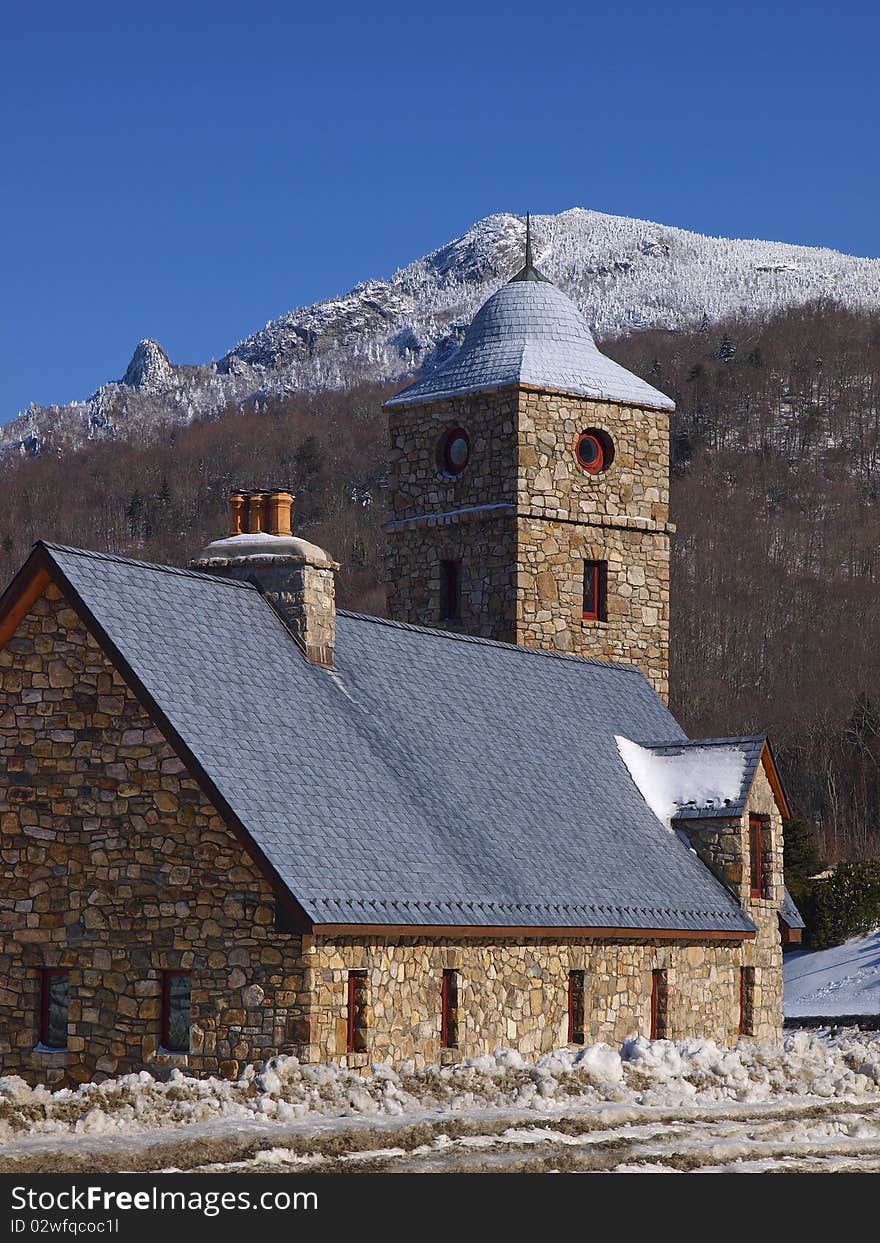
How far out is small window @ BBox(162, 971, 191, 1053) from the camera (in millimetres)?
22031

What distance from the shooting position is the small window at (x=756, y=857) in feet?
98.3

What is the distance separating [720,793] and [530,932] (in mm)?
5960

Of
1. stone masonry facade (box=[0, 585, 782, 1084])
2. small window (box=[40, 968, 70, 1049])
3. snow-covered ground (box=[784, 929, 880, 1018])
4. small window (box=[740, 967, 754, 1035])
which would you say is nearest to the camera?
stone masonry facade (box=[0, 585, 782, 1084])

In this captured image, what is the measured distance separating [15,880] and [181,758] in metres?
2.44

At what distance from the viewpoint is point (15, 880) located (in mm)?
23031

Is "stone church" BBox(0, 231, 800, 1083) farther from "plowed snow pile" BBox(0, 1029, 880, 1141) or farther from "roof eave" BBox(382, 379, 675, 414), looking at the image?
"roof eave" BBox(382, 379, 675, 414)

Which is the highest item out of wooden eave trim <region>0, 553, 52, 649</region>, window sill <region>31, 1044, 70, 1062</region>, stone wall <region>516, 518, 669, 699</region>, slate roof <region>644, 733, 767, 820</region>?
stone wall <region>516, 518, 669, 699</region>

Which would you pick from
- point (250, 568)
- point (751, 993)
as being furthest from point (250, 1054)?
point (751, 993)

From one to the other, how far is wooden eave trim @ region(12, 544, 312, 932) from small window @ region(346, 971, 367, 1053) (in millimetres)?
1388

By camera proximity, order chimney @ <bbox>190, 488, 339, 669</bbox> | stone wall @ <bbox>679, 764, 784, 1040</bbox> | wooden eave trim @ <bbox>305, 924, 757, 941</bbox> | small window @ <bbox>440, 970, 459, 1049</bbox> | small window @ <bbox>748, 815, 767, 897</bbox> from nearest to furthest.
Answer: wooden eave trim @ <bbox>305, 924, 757, 941</bbox> → small window @ <bbox>440, 970, 459, 1049</bbox> → chimney @ <bbox>190, 488, 339, 669</bbox> → stone wall @ <bbox>679, 764, 784, 1040</bbox> → small window @ <bbox>748, 815, 767, 897</bbox>

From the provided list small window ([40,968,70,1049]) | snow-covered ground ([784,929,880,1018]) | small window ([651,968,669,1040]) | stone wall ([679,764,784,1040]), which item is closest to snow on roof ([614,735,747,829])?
stone wall ([679,764,784,1040])

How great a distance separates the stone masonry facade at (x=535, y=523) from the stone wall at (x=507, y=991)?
7954mm

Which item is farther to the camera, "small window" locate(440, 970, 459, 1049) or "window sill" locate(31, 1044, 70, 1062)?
"small window" locate(440, 970, 459, 1049)

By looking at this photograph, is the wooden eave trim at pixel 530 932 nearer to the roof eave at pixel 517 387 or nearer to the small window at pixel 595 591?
the small window at pixel 595 591
